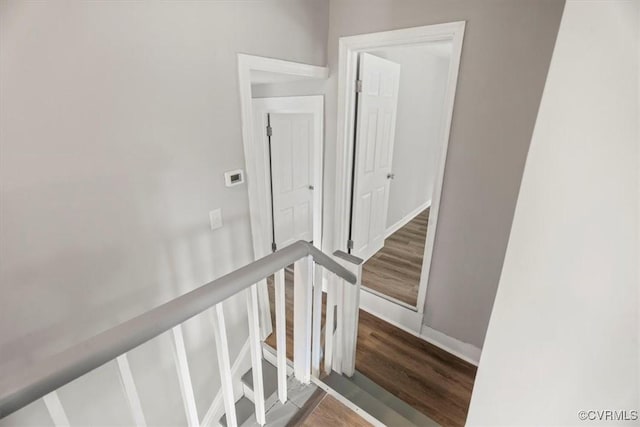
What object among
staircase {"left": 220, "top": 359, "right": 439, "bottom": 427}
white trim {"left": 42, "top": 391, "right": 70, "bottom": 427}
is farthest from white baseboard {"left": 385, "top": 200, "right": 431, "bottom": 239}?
white trim {"left": 42, "top": 391, "right": 70, "bottom": 427}

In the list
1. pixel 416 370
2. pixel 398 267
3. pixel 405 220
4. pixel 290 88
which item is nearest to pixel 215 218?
pixel 290 88

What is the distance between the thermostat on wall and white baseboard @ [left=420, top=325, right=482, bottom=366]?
1.85 metres

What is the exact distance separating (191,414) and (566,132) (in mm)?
1198

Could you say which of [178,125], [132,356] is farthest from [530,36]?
[132,356]

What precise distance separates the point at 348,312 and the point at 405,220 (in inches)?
121

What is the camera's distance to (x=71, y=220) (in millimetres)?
1142

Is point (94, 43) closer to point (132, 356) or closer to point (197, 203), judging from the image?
point (197, 203)

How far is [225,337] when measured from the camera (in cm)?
91

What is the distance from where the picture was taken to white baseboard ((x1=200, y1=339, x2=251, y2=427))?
1.96 metres

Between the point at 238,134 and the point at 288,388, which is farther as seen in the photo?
the point at 238,134

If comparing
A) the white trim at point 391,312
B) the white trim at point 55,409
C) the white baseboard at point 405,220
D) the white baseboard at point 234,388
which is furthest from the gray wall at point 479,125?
the white trim at point 55,409

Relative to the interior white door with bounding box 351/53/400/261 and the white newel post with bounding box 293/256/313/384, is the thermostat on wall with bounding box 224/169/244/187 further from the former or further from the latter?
the interior white door with bounding box 351/53/400/261

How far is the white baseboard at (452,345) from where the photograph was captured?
213 centimetres

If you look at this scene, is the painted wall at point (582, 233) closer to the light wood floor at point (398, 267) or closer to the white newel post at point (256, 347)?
the white newel post at point (256, 347)
